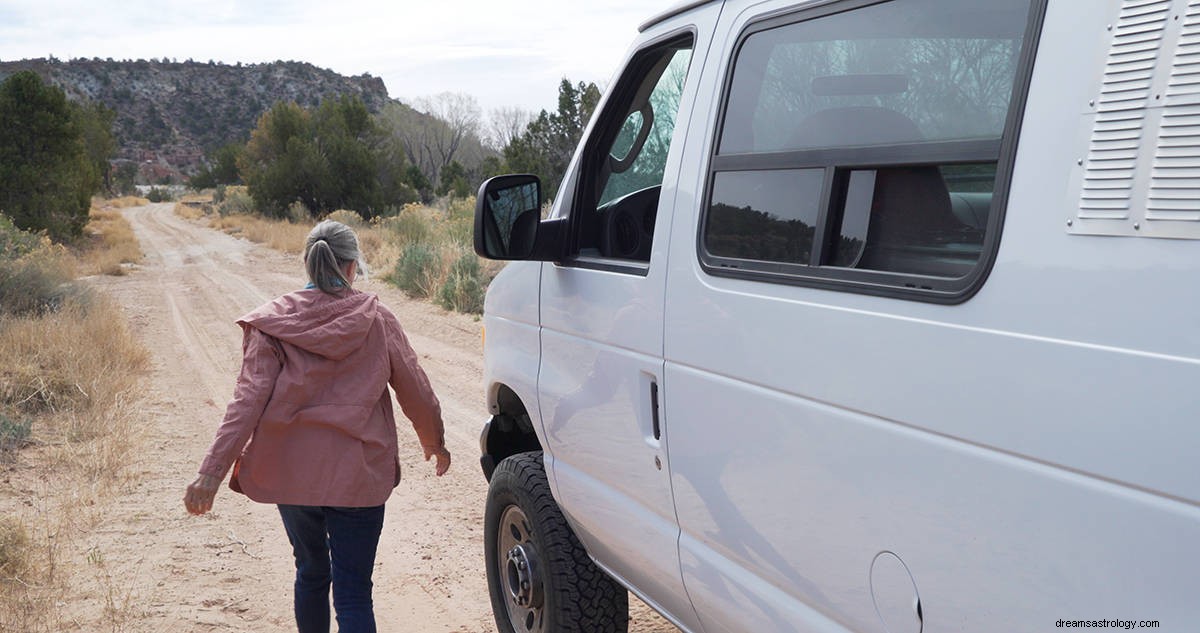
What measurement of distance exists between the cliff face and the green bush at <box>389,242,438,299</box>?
2893 inches

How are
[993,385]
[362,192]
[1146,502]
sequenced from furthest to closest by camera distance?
[362,192], [993,385], [1146,502]

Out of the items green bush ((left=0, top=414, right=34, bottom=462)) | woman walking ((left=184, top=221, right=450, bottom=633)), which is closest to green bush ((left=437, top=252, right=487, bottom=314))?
green bush ((left=0, top=414, right=34, bottom=462))

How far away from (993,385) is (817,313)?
48 centimetres

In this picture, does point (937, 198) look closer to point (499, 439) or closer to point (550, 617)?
point (550, 617)

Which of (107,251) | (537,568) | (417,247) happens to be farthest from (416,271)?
(537,568)

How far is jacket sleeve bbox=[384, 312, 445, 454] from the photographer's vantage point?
3.65 metres

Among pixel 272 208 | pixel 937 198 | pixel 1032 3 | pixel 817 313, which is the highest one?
pixel 1032 3

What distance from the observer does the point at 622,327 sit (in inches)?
113

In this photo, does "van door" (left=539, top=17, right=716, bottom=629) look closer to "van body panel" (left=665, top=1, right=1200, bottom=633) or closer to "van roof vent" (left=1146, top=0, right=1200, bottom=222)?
"van body panel" (left=665, top=1, right=1200, bottom=633)

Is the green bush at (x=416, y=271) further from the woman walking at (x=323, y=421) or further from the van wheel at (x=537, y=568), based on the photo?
the woman walking at (x=323, y=421)

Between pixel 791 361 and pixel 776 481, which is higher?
pixel 791 361

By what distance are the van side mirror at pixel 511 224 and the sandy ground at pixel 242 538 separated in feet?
6.57

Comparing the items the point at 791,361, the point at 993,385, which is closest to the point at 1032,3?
the point at 993,385

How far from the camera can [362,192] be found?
35.0 metres
